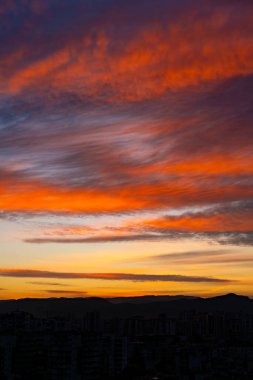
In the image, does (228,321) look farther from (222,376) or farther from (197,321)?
(222,376)

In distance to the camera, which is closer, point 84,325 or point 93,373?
point 93,373

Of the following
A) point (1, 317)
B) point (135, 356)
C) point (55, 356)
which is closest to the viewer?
point (55, 356)

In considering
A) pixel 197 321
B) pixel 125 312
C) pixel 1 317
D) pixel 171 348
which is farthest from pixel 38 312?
pixel 171 348

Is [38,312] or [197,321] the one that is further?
[38,312]

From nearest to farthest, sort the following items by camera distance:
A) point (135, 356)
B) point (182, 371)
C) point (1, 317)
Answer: point (182, 371) → point (135, 356) → point (1, 317)

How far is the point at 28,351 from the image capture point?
188 feet

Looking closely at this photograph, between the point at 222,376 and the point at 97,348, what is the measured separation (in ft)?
39.3

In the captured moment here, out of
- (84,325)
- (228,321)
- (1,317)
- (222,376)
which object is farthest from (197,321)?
(222,376)

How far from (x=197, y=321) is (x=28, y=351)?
199 ft

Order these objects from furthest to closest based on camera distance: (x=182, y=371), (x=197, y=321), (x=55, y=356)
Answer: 1. (x=197, y=321)
2. (x=182, y=371)
3. (x=55, y=356)

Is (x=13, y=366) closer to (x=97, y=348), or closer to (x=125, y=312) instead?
(x=97, y=348)

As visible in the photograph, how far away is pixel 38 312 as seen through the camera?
191375mm

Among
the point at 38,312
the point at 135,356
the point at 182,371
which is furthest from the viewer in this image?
the point at 38,312

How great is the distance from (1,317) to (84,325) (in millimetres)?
21722
